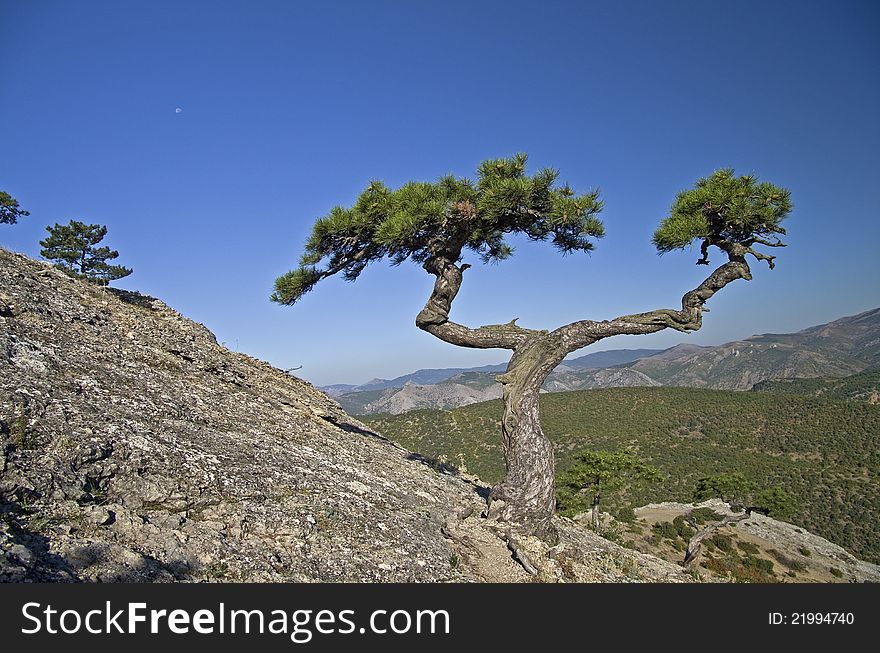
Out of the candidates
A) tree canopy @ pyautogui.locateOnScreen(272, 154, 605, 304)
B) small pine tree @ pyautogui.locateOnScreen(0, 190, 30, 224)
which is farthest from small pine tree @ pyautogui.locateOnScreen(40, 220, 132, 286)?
tree canopy @ pyautogui.locateOnScreen(272, 154, 605, 304)

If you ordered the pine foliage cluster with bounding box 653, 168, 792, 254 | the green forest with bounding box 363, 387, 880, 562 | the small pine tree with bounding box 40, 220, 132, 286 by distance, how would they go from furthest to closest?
the green forest with bounding box 363, 387, 880, 562 → the small pine tree with bounding box 40, 220, 132, 286 → the pine foliage cluster with bounding box 653, 168, 792, 254

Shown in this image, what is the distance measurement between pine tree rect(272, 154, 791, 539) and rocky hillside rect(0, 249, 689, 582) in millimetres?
1624

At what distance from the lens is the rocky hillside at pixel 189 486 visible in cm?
443

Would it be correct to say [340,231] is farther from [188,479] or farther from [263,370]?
[263,370]

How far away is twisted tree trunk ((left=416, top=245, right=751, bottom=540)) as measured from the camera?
7.90 meters

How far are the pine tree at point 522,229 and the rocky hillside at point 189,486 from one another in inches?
63.9

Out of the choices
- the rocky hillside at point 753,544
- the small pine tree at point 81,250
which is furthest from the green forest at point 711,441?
the small pine tree at point 81,250

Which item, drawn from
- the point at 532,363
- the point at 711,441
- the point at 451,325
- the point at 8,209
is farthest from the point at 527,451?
the point at 711,441

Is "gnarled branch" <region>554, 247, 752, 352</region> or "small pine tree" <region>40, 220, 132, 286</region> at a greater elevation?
"small pine tree" <region>40, 220, 132, 286</region>

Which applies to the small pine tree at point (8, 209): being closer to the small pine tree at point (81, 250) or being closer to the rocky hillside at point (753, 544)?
the small pine tree at point (81, 250)

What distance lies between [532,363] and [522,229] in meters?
3.11

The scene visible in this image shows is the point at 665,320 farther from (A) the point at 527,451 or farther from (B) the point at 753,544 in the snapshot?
(B) the point at 753,544

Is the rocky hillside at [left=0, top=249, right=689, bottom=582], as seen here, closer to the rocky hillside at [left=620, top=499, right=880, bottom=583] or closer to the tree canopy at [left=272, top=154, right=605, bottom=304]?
Result: the tree canopy at [left=272, top=154, right=605, bottom=304]

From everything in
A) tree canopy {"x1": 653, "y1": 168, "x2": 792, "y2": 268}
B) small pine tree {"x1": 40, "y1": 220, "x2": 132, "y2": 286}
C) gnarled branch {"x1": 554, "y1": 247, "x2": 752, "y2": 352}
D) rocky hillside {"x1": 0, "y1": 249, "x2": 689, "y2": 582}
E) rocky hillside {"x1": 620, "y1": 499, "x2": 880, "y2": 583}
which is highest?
small pine tree {"x1": 40, "y1": 220, "x2": 132, "y2": 286}
